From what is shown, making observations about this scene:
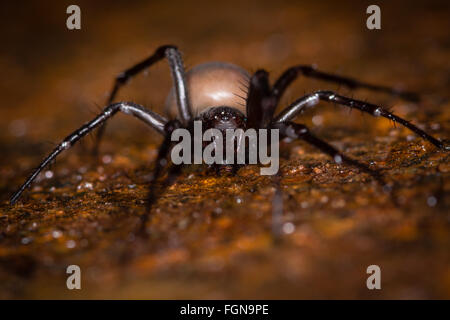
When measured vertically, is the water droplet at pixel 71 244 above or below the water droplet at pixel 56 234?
below

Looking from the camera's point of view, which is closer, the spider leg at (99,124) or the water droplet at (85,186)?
the spider leg at (99,124)

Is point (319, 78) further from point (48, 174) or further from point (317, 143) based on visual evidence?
point (48, 174)

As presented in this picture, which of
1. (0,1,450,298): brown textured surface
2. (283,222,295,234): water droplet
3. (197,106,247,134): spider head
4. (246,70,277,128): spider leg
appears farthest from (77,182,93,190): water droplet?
(283,222,295,234): water droplet

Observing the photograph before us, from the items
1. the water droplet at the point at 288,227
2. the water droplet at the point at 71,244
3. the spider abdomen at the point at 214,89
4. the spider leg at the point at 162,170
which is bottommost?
the water droplet at the point at 71,244

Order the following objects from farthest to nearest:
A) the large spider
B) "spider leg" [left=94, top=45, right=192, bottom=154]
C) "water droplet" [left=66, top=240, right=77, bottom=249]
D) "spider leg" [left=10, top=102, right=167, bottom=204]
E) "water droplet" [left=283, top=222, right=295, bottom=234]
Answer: "spider leg" [left=94, top=45, right=192, bottom=154]
"spider leg" [left=10, top=102, right=167, bottom=204]
the large spider
"water droplet" [left=66, top=240, right=77, bottom=249]
"water droplet" [left=283, top=222, right=295, bottom=234]

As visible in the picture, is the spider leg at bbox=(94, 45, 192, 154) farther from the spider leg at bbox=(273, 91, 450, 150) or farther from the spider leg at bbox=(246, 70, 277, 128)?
the spider leg at bbox=(273, 91, 450, 150)

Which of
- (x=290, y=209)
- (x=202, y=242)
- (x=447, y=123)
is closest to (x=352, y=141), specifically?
(x=447, y=123)

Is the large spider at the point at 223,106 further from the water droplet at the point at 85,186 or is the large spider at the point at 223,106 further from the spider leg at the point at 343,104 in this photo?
the water droplet at the point at 85,186

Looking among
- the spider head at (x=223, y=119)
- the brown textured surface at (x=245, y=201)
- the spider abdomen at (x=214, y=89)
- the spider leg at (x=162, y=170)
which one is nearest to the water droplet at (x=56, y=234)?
the brown textured surface at (x=245, y=201)
